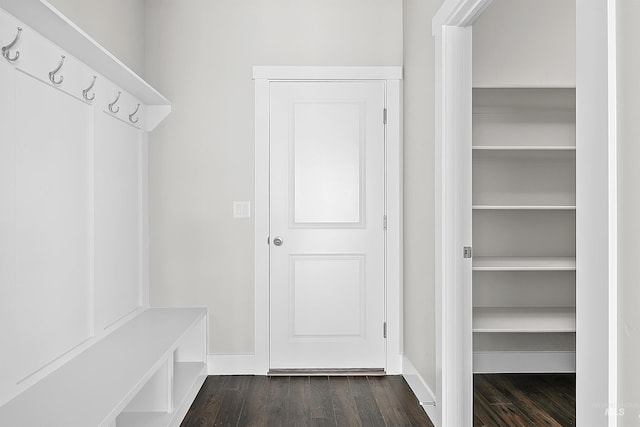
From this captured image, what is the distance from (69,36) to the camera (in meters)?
2.04

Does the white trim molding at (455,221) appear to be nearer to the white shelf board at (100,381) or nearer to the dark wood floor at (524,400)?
the dark wood floor at (524,400)

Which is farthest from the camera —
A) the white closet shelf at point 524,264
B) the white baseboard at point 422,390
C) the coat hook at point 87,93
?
the white closet shelf at point 524,264

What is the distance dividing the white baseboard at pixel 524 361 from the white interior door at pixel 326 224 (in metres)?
0.74

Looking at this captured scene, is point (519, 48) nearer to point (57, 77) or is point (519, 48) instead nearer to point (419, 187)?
point (419, 187)

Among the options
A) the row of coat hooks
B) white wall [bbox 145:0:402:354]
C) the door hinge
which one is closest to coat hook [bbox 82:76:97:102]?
the row of coat hooks

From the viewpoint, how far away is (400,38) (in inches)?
144

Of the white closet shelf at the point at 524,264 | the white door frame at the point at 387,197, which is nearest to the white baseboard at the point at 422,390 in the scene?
the white door frame at the point at 387,197

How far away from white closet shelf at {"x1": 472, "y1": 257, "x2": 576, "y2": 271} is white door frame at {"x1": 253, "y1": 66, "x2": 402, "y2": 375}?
2.08ft

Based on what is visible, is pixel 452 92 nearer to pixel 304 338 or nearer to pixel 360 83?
pixel 360 83

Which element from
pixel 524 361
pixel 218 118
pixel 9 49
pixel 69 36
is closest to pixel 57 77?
pixel 69 36

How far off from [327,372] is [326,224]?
1.02 metres

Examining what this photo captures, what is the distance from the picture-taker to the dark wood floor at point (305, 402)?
280cm

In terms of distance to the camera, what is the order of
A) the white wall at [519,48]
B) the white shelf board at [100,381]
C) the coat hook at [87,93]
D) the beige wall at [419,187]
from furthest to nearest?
the white wall at [519,48], the beige wall at [419,187], the coat hook at [87,93], the white shelf board at [100,381]

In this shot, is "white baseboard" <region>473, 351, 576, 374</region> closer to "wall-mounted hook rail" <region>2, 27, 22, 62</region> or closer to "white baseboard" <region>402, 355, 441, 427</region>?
"white baseboard" <region>402, 355, 441, 427</region>
